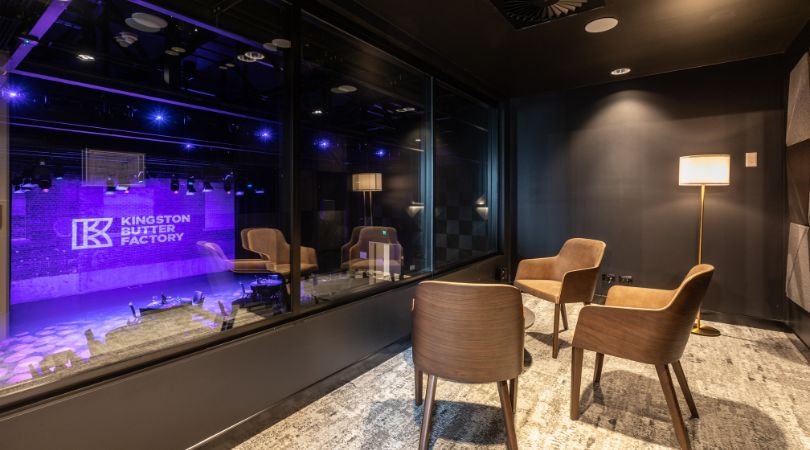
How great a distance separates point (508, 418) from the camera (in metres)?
1.68

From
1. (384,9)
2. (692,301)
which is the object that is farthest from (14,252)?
(692,301)

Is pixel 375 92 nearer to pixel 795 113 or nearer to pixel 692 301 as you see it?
pixel 692 301

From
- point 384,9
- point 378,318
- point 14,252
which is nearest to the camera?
point 14,252

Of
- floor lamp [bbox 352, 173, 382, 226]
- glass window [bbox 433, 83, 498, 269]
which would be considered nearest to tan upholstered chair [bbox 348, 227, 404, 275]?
floor lamp [bbox 352, 173, 382, 226]

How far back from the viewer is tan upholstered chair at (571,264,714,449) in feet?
5.82

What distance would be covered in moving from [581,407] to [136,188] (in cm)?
326

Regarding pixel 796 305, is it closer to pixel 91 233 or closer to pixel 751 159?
pixel 751 159

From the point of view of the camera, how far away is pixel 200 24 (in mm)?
2621

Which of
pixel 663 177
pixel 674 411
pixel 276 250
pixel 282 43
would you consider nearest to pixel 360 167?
pixel 276 250

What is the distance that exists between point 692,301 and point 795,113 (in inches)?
100

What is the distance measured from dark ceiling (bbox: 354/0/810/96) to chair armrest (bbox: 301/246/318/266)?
6.41 feet

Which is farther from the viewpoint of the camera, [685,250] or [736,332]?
[685,250]

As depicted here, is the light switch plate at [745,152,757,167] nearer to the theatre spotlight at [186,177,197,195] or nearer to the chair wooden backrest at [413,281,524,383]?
the chair wooden backrest at [413,281,524,383]

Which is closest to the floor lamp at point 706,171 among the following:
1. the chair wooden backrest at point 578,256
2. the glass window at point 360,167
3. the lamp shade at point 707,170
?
the lamp shade at point 707,170
